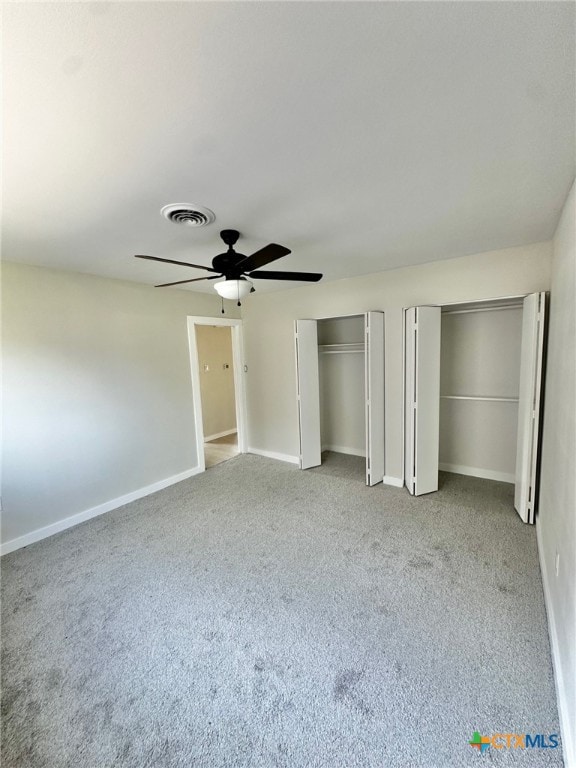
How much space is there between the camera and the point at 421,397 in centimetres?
327

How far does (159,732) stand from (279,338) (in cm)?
388

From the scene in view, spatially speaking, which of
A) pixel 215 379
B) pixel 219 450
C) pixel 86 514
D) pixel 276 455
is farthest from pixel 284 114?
pixel 215 379

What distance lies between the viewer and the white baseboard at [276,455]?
15.2ft

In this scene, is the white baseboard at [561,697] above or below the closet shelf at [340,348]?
below

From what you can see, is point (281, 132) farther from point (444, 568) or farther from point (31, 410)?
point (31, 410)

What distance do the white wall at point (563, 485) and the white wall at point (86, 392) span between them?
12.3 feet

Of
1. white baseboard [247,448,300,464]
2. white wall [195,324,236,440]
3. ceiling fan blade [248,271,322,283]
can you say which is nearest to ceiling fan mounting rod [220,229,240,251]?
ceiling fan blade [248,271,322,283]

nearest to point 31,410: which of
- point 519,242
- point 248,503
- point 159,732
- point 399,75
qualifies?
point 248,503

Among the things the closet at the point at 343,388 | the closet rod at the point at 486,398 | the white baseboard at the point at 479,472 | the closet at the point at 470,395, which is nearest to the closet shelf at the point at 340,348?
the closet at the point at 343,388

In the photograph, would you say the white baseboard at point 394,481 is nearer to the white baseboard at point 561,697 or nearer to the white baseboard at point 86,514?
the white baseboard at point 561,697

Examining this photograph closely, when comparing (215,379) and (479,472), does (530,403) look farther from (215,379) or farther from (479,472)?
(215,379)

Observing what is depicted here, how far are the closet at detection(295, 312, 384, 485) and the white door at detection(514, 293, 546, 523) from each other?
134 centimetres

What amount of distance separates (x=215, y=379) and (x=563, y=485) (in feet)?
17.5

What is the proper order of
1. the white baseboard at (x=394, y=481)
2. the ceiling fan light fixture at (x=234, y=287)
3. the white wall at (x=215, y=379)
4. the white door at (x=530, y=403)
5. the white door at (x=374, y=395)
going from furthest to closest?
1. the white wall at (x=215, y=379)
2. the white baseboard at (x=394, y=481)
3. the white door at (x=374, y=395)
4. the white door at (x=530, y=403)
5. the ceiling fan light fixture at (x=234, y=287)
